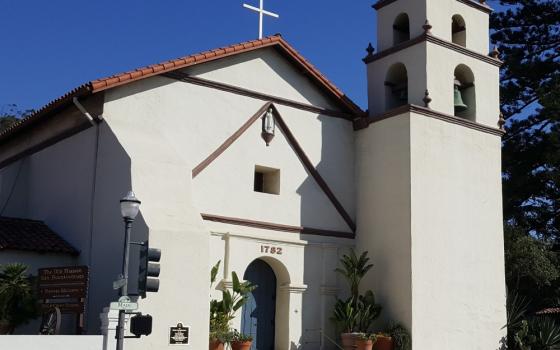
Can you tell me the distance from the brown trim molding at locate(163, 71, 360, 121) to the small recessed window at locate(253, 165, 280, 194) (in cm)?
173

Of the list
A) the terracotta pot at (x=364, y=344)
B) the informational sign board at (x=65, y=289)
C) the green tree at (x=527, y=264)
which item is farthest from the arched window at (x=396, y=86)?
the informational sign board at (x=65, y=289)

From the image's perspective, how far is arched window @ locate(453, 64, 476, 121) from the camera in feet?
68.6

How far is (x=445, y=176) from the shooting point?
65.0 ft

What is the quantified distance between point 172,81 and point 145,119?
3.83ft

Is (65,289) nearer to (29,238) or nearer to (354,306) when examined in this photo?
(29,238)

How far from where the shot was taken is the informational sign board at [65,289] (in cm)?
1460

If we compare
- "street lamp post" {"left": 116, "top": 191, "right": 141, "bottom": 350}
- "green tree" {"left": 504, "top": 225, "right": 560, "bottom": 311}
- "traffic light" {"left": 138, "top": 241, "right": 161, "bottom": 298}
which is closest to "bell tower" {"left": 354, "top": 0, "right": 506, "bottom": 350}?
"green tree" {"left": 504, "top": 225, "right": 560, "bottom": 311}

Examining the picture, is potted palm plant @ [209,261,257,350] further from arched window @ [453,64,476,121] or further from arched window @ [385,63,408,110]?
arched window @ [453,64,476,121]

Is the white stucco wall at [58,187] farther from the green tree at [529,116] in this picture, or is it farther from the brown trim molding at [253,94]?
the green tree at [529,116]

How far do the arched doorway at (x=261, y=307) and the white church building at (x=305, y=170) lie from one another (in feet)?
0.21

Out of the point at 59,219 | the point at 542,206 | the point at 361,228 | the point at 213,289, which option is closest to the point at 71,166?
the point at 59,219

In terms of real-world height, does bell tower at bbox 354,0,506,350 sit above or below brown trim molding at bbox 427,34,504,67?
below

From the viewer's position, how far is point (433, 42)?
20266 mm

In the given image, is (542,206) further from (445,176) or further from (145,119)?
(145,119)
